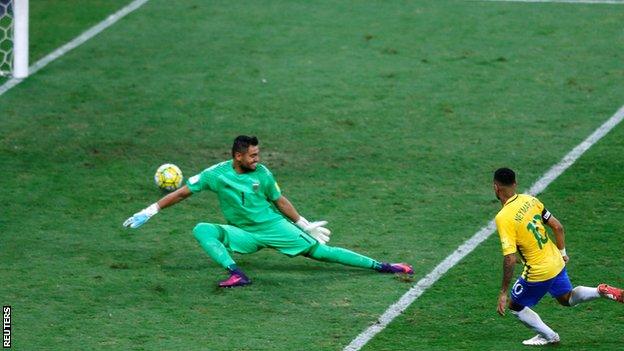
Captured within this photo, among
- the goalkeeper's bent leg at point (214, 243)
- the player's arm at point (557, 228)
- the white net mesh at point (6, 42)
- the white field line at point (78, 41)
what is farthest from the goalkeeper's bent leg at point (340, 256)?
the white net mesh at point (6, 42)

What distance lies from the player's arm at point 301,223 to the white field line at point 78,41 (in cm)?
731

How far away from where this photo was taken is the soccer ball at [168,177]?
609 inches

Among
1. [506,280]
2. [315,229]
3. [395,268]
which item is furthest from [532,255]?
[315,229]

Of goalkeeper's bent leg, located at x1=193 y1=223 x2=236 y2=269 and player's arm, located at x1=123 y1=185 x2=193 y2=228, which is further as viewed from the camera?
goalkeeper's bent leg, located at x1=193 y1=223 x2=236 y2=269

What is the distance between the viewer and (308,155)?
54.9 feet

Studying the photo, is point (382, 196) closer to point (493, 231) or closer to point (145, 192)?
point (493, 231)

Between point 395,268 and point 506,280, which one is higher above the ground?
point 506,280

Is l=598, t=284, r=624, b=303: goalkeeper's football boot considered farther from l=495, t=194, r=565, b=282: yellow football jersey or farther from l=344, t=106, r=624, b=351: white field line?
l=344, t=106, r=624, b=351: white field line

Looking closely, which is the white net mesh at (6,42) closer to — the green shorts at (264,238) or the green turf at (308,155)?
the green turf at (308,155)

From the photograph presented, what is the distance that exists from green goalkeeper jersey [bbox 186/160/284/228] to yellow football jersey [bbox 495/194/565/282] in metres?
2.63

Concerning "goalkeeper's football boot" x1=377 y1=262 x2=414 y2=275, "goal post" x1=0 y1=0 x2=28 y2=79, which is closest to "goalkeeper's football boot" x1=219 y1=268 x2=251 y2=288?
"goalkeeper's football boot" x1=377 y1=262 x2=414 y2=275

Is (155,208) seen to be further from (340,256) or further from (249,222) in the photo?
(340,256)

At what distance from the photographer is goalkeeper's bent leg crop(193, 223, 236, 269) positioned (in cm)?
1288

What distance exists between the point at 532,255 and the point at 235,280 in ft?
9.88
